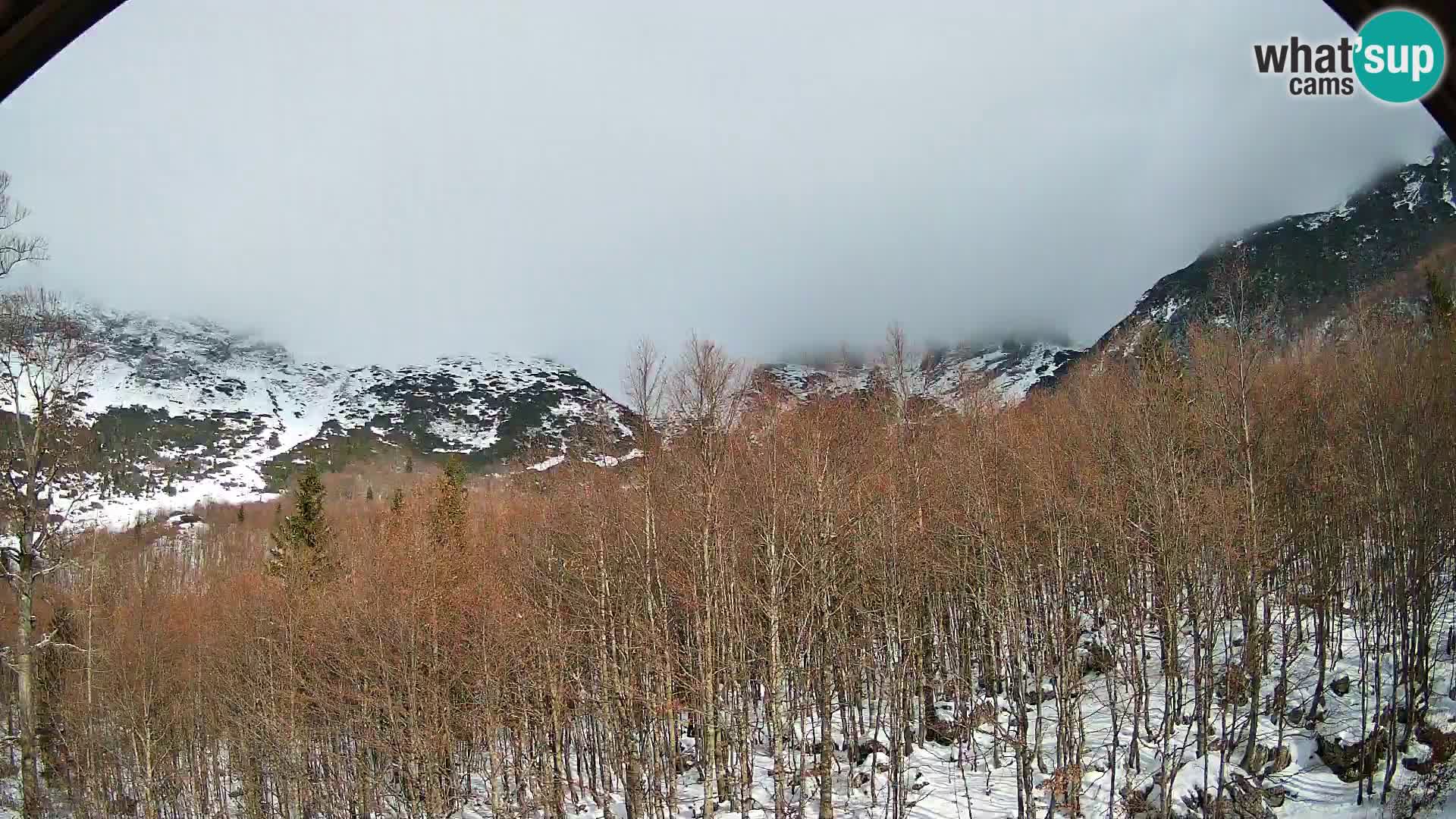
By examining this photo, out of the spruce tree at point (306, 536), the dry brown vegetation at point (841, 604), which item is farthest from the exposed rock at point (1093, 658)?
the spruce tree at point (306, 536)

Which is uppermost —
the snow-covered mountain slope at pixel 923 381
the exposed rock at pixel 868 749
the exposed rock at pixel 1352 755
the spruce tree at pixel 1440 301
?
the spruce tree at pixel 1440 301

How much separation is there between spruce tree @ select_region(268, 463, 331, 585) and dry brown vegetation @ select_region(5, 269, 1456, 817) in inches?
177

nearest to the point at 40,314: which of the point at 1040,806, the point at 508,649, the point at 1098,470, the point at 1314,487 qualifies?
the point at 508,649

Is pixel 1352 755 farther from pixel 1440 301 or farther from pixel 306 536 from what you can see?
pixel 306 536

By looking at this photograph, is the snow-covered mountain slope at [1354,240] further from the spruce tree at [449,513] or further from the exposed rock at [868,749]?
the exposed rock at [868,749]

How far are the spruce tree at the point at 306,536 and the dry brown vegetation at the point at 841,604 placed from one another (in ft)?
14.7

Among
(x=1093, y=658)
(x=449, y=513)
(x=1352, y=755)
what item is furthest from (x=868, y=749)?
(x=449, y=513)

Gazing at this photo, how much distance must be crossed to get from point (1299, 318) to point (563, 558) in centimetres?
4678

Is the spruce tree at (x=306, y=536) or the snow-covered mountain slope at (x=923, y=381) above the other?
the snow-covered mountain slope at (x=923, y=381)

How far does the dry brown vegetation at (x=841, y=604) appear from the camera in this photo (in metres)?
19.1

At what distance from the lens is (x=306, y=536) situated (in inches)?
1435

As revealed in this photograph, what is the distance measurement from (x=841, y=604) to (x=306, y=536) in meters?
28.3

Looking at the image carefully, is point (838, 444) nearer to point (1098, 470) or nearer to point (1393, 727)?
point (1098, 470)

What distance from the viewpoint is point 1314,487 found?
22828mm
